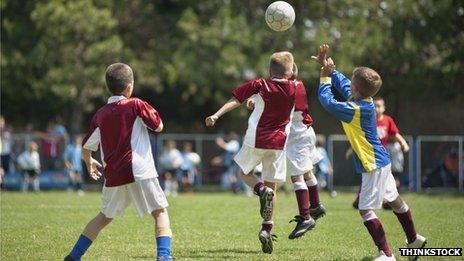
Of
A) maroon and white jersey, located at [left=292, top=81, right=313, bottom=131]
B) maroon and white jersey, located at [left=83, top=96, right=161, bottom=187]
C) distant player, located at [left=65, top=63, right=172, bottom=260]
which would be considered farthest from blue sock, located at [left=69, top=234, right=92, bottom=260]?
maroon and white jersey, located at [left=292, top=81, right=313, bottom=131]

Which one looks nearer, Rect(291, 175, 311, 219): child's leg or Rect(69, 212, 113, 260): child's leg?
Rect(69, 212, 113, 260): child's leg

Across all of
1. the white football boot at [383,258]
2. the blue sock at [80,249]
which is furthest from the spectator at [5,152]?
the white football boot at [383,258]

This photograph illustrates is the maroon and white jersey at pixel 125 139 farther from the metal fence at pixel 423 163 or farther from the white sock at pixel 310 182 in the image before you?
the metal fence at pixel 423 163

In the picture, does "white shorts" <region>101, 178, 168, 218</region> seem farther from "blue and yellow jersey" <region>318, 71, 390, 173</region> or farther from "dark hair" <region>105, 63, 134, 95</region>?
"blue and yellow jersey" <region>318, 71, 390, 173</region>

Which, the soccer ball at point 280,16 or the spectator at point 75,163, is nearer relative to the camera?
the soccer ball at point 280,16

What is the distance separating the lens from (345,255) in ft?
29.5

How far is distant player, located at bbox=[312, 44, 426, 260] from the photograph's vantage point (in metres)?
8.29

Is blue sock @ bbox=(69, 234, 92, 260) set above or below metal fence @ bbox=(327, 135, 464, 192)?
above

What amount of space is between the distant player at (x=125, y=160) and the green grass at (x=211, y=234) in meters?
0.78

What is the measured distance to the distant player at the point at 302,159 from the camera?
33.3 feet

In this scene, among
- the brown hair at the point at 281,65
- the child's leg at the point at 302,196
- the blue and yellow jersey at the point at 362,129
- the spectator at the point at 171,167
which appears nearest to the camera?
the blue and yellow jersey at the point at 362,129

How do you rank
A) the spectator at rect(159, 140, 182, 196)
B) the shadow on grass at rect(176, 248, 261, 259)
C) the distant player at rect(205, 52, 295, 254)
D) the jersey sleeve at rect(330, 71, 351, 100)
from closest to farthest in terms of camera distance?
the shadow on grass at rect(176, 248, 261, 259) < the jersey sleeve at rect(330, 71, 351, 100) < the distant player at rect(205, 52, 295, 254) < the spectator at rect(159, 140, 182, 196)

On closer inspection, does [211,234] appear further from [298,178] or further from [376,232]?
[376,232]

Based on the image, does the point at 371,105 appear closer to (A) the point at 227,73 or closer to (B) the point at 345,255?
(B) the point at 345,255
